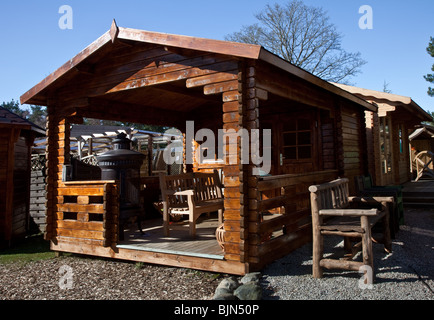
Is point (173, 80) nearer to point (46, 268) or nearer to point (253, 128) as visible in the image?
point (253, 128)

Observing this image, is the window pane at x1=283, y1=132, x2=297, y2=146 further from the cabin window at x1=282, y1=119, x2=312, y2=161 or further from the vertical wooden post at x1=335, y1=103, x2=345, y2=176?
the vertical wooden post at x1=335, y1=103, x2=345, y2=176

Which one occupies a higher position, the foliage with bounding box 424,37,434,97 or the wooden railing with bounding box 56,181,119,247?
the foliage with bounding box 424,37,434,97

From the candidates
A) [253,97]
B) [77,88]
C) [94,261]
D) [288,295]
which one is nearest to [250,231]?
[288,295]

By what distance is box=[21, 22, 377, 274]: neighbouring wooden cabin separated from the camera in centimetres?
470

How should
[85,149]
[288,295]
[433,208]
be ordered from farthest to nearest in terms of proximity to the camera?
[85,149] → [433,208] → [288,295]

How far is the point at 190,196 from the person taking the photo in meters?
6.09

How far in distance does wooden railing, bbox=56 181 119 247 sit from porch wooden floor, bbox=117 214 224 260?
0.35m

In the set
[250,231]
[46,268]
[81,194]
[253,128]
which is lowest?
[46,268]

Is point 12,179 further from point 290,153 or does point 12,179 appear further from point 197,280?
point 290,153

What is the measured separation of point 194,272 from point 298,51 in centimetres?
2162

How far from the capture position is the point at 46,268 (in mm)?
5934

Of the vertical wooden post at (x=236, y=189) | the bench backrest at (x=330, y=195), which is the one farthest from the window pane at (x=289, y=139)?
the vertical wooden post at (x=236, y=189)

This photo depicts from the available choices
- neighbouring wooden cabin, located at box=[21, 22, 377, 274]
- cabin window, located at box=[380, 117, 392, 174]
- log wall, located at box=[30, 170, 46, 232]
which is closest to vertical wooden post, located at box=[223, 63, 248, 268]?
neighbouring wooden cabin, located at box=[21, 22, 377, 274]

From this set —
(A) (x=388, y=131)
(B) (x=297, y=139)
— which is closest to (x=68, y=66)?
(B) (x=297, y=139)
